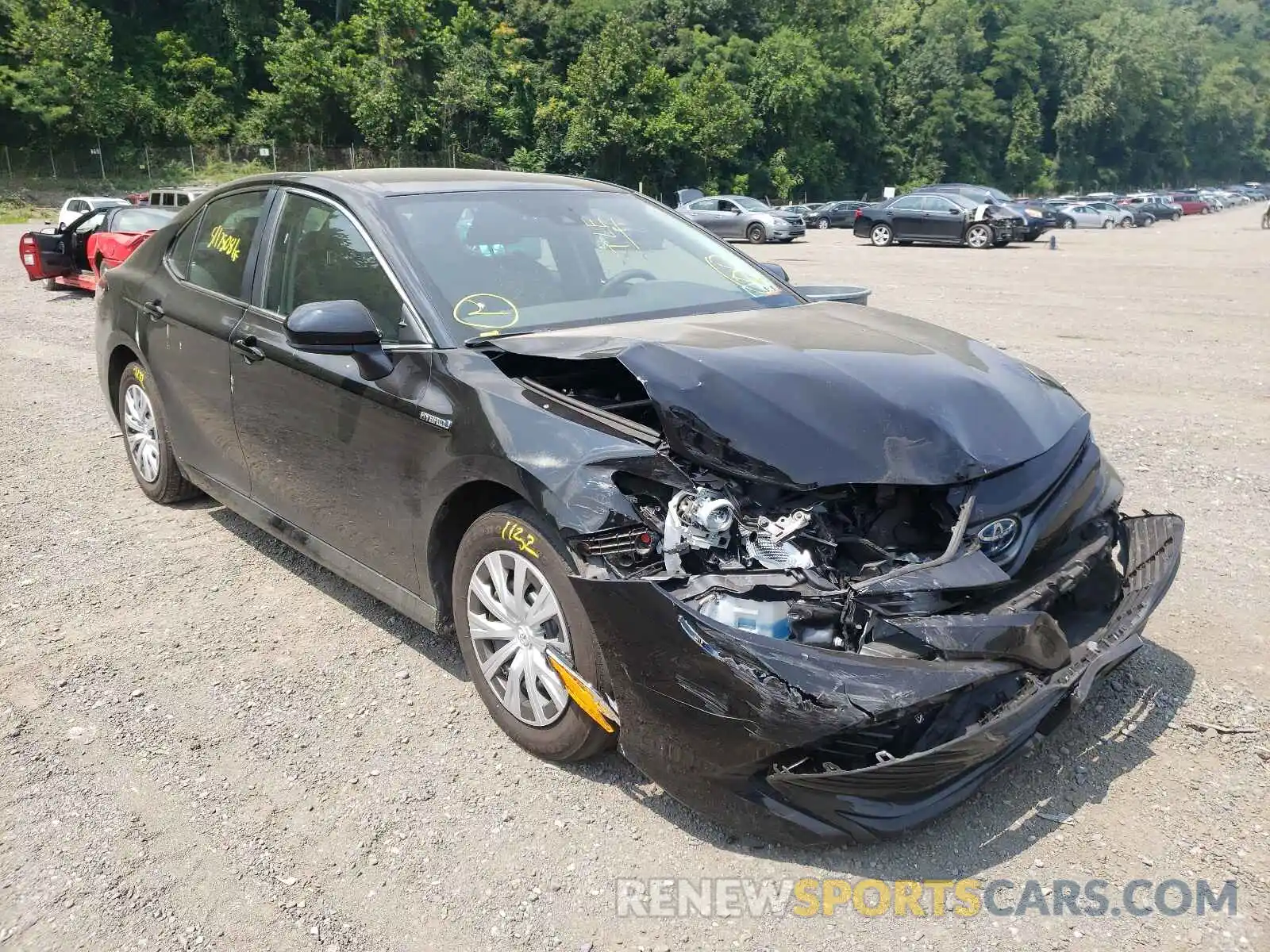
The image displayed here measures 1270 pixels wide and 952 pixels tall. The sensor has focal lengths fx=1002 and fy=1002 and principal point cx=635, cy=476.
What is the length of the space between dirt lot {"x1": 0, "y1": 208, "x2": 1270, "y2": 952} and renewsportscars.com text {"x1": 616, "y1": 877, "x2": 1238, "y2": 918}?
0.11 ft

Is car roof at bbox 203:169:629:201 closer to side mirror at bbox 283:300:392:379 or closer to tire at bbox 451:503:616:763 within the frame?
side mirror at bbox 283:300:392:379

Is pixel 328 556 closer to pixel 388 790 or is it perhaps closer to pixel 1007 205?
pixel 388 790

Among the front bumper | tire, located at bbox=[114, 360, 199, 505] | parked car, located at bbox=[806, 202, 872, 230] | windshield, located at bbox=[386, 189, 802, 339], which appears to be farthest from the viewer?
parked car, located at bbox=[806, 202, 872, 230]

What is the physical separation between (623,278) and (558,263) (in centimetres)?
30

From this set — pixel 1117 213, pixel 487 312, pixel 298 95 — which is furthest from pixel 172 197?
pixel 1117 213

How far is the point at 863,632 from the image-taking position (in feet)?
8.34

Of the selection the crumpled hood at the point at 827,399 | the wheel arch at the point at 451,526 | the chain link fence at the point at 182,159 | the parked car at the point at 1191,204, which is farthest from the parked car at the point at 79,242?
the parked car at the point at 1191,204

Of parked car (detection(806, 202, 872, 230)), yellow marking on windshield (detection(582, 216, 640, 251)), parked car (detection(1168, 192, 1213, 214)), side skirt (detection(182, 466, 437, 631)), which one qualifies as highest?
yellow marking on windshield (detection(582, 216, 640, 251))

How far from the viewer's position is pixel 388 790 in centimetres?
307

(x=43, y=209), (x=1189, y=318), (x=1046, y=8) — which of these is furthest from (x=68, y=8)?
(x=1046, y=8)

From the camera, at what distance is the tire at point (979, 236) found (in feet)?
92.1

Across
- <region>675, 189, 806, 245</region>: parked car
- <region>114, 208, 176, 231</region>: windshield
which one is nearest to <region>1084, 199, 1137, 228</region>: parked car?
<region>675, 189, 806, 245</region>: parked car

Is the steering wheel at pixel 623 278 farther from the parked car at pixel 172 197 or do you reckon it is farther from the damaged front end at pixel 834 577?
the parked car at pixel 172 197

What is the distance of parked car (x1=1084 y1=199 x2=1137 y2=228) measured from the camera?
153 feet
